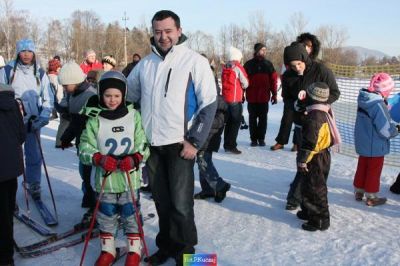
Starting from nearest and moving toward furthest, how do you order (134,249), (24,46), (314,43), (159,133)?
1. (159,133)
2. (134,249)
3. (24,46)
4. (314,43)

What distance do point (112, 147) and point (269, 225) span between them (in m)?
1.93

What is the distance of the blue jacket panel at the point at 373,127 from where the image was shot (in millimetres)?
4645

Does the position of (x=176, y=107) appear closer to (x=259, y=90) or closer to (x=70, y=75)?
(x=70, y=75)

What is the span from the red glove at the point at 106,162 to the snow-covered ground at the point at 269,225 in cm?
99

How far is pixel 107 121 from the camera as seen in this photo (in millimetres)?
3414

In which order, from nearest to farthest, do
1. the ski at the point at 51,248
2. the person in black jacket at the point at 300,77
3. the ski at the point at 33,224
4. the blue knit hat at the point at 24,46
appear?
the ski at the point at 51,248 → the ski at the point at 33,224 → the person in black jacket at the point at 300,77 → the blue knit hat at the point at 24,46

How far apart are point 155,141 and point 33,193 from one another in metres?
2.74

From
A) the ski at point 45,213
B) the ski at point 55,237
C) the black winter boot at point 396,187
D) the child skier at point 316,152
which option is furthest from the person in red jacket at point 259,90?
the ski at point 45,213

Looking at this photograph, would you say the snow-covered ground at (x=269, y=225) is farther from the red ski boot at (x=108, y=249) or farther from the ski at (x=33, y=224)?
the red ski boot at (x=108, y=249)

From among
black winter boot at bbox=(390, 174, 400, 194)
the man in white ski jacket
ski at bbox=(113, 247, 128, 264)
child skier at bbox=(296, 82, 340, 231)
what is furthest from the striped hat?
ski at bbox=(113, 247, 128, 264)

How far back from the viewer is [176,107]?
321 centimetres

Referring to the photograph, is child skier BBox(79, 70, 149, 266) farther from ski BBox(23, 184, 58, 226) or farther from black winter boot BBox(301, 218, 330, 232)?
black winter boot BBox(301, 218, 330, 232)

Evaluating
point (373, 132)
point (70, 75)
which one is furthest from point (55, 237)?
point (373, 132)

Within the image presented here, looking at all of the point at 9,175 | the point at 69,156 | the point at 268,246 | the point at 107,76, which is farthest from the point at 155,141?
the point at 69,156
